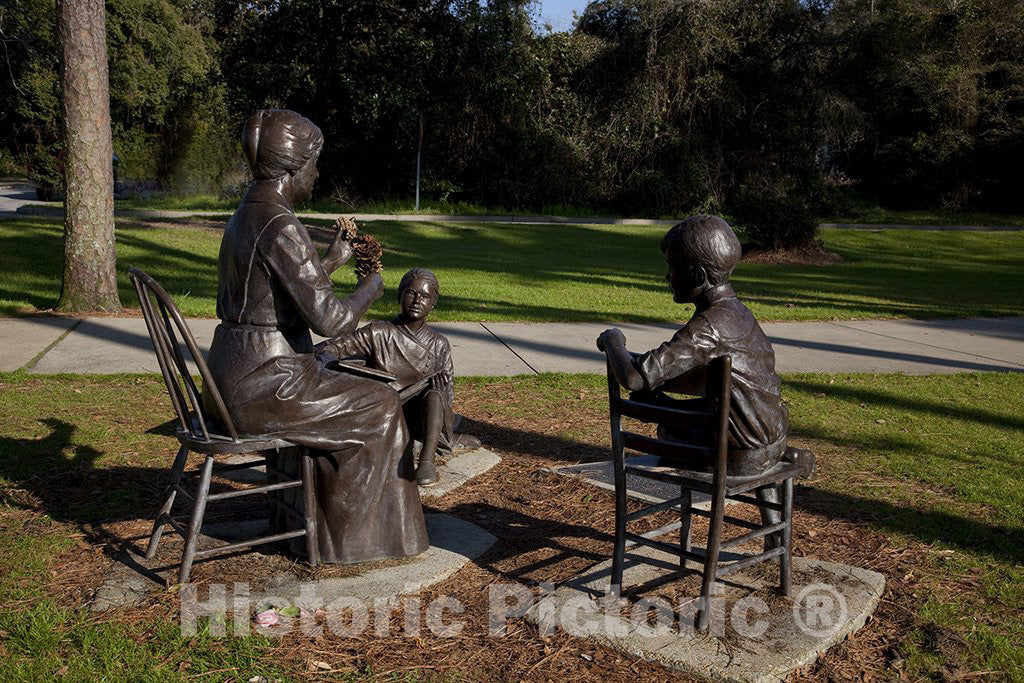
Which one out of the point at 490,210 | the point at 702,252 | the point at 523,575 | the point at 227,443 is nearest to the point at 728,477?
the point at 702,252

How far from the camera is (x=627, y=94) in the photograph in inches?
1018

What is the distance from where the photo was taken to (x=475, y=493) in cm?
521

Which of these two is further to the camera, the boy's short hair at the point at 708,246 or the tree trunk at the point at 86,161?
the tree trunk at the point at 86,161

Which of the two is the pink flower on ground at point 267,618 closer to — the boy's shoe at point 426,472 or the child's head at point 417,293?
the boy's shoe at point 426,472

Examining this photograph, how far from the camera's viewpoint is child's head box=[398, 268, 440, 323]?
508 centimetres

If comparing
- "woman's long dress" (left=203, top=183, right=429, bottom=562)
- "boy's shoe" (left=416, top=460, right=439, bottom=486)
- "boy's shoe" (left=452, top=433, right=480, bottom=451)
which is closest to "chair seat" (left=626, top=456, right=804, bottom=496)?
"woman's long dress" (left=203, top=183, right=429, bottom=562)

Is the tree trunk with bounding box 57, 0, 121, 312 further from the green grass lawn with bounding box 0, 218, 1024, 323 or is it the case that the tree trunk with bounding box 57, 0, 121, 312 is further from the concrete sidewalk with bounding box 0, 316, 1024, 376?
the green grass lawn with bounding box 0, 218, 1024, 323

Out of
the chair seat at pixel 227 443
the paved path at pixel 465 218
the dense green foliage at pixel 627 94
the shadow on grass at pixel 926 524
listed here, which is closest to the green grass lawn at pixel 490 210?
the dense green foliage at pixel 627 94

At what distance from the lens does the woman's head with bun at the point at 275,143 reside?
3801mm

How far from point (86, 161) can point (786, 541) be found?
27.5ft

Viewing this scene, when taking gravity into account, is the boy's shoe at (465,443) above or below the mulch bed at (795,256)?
below

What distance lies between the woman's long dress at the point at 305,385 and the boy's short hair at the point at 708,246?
4.35 feet

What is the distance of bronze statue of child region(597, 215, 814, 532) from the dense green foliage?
20.6 metres

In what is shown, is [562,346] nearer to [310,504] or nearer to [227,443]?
[310,504]
